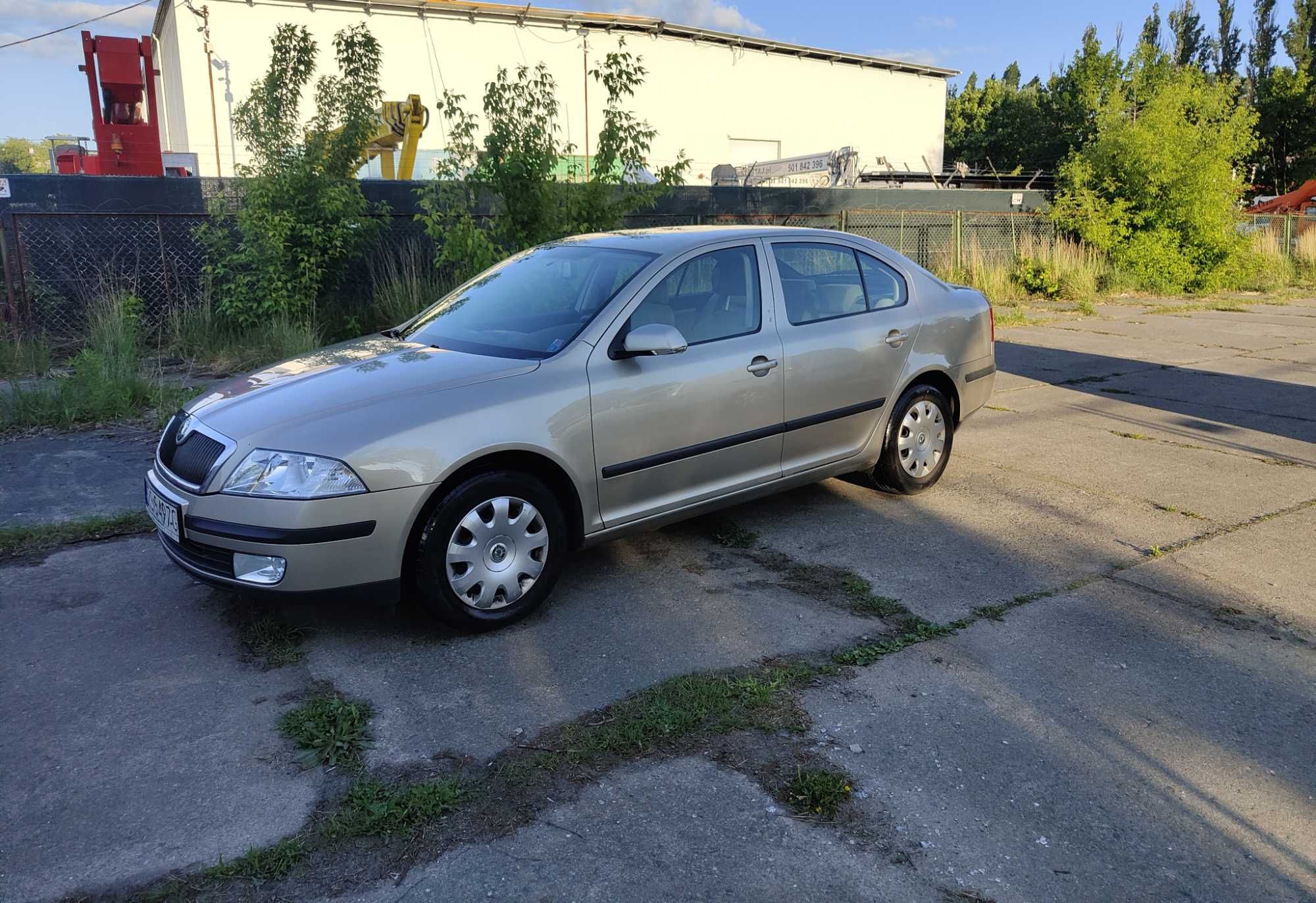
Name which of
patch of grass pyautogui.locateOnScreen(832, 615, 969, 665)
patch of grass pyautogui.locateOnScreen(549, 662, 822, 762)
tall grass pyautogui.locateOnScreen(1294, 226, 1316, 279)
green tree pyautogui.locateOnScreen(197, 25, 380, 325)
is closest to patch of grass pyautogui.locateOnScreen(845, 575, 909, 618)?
patch of grass pyautogui.locateOnScreen(832, 615, 969, 665)

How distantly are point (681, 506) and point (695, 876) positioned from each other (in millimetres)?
2343

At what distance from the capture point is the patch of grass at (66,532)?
526cm

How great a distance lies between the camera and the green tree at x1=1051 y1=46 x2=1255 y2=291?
1873cm

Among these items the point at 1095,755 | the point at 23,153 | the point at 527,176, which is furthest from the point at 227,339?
the point at 23,153

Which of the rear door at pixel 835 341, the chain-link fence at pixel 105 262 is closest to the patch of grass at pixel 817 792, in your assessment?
the rear door at pixel 835 341

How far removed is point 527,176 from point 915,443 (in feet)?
15.8

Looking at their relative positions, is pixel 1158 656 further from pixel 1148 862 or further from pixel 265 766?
pixel 265 766

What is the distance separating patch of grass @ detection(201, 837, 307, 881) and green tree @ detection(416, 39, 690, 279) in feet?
22.0

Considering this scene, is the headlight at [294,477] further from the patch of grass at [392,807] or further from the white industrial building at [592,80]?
the white industrial building at [592,80]

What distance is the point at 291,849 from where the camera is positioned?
2.79 meters

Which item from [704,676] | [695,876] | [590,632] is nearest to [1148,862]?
[695,876]

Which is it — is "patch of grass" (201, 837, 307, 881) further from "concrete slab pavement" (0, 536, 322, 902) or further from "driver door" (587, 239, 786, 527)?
"driver door" (587, 239, 786, 527)

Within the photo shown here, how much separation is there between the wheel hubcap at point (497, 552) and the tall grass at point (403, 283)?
25.0ft

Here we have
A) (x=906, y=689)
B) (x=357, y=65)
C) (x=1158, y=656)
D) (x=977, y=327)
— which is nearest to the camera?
(x=906, y=689)
